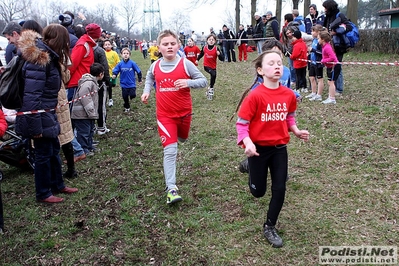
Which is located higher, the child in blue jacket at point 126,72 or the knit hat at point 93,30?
the knit hat at point 93,30

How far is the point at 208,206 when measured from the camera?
4492mm

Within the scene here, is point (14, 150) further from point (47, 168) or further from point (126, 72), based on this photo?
point (126, 72)

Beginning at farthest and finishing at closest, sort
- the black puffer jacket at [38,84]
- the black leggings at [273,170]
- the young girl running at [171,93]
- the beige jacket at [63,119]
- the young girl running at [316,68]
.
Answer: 1. the young girl running at [316,68]
2. the beige jacket at [63,119]
3. the young girl running at [171,93]
4. the black puffer jacket at [38,84]
5. the black leggings at [273,170]

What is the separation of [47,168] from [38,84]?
109cm

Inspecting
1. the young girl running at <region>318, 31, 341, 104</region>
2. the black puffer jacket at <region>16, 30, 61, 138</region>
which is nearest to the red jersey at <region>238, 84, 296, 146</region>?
the black puffer jacket at <region>16, 30, 61, 138</region>

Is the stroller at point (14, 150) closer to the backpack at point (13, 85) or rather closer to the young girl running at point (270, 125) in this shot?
the backpack at point (13, 85)

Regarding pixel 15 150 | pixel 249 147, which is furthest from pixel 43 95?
pixel 249 147

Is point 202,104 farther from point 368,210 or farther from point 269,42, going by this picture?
point 368,210

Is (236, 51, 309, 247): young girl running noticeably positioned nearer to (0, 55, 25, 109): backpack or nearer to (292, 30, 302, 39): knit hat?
(0, 55, 25, 109): backpack

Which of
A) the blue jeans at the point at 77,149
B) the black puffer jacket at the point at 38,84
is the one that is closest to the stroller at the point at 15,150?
the blue jeans at the point at 77,149

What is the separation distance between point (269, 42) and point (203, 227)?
2.44m

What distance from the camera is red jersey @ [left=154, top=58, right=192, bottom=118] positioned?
14.5ft

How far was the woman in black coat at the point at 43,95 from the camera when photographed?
162 inches
